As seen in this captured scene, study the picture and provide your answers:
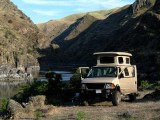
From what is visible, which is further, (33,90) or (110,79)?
(33,90)

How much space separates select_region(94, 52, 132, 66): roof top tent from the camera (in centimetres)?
2283

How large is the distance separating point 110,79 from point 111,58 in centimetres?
228

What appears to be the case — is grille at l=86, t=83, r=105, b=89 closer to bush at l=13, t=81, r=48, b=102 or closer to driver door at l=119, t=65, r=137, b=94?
driver door at l=119, t=65, r=137, b=94

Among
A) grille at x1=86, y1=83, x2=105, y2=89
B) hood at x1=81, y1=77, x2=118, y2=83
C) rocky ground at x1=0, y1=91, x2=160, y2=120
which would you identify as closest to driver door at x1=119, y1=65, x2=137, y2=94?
hood at x1=81, y1=77, x2=118, y2=83

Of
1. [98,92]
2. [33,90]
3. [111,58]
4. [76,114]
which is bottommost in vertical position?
[76,114]

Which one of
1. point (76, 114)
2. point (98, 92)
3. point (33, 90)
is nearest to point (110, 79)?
point (98, 92)

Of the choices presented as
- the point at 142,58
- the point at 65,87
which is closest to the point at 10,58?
the point at 142,58

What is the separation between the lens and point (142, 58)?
109 meters

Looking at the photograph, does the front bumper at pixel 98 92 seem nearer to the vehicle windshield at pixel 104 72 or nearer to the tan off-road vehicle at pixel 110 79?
the tan off-road vehicle at pixel 110 79

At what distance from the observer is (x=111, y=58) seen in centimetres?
2308

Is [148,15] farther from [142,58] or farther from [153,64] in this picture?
[153,64]

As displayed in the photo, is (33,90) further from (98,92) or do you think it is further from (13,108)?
(13,108)

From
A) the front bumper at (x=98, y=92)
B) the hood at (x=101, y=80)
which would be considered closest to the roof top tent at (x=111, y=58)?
the hood at (x=101, y=80)

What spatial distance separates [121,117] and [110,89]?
518 cm
